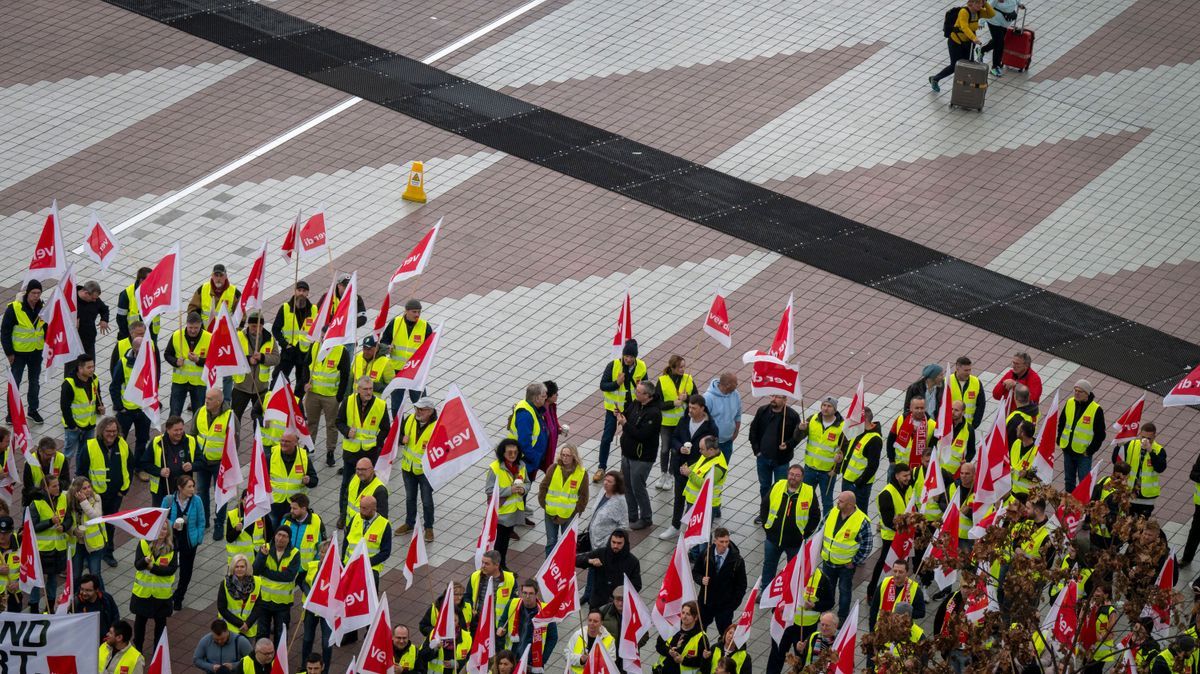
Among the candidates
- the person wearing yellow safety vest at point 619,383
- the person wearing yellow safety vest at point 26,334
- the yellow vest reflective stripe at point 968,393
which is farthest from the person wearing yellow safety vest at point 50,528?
the yellow vest reflective stripe at point 968,393

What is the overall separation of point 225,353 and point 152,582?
3.13m

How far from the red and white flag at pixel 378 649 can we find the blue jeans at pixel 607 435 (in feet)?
15.5

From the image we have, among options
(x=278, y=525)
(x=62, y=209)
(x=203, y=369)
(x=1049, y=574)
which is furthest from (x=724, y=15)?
(x=1049, y=574)

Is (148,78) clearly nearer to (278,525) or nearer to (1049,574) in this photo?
(278,525)

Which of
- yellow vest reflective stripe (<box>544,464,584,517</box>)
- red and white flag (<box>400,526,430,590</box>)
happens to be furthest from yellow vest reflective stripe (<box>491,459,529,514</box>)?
red and white flag (<box>400,526,430,590</box>)

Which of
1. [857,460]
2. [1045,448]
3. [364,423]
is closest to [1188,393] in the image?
[1045,448]

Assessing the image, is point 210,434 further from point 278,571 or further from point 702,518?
point 702,518

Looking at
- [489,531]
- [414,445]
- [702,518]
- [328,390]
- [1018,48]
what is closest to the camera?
[489,531]

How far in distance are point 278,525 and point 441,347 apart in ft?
15.1

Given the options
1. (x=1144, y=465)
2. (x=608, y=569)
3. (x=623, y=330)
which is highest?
(x=623, y=330)

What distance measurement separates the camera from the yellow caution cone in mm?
24828

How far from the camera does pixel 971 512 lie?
58.8ft

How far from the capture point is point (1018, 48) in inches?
1133

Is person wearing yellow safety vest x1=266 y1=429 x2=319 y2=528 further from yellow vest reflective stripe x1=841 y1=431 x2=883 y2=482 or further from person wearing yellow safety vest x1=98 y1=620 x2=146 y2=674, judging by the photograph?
yellow vest reflective stripe x1=841 y1=431 x2=883 y2=482
